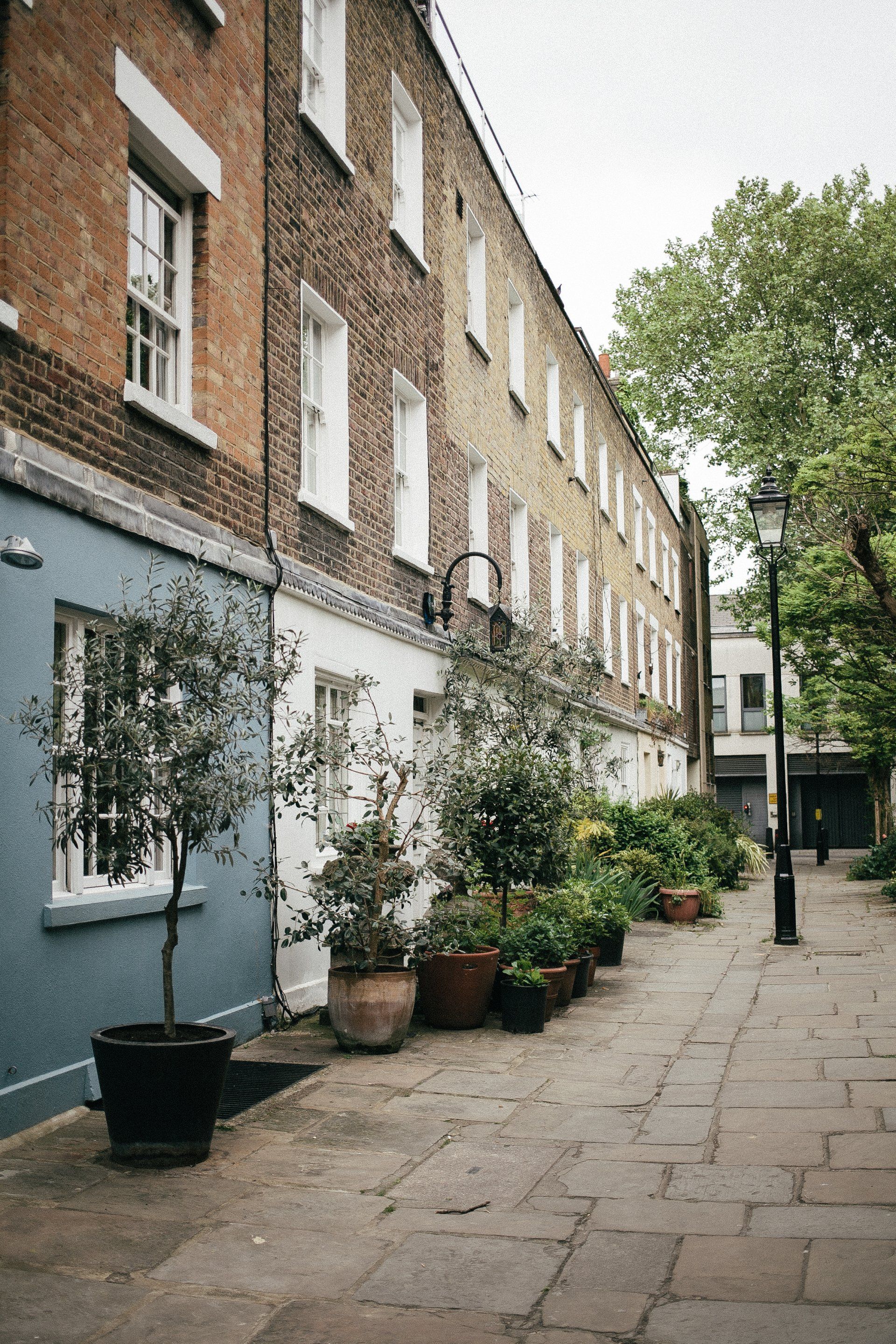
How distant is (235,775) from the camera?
5.36 meters

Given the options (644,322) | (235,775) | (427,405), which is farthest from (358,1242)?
(644,322)

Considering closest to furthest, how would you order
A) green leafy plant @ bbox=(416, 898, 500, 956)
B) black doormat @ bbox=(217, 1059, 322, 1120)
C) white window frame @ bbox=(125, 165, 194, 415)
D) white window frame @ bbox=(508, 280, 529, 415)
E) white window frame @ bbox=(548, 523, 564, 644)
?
black doormat @ bbox=(217, 1059, 322, 1120) → white window frame @ bbox=(125, 165, 194, 415) → green leafy plant @ bbox=(416, 898, 500, 956) → white window frame @ bbox=(508, 280, 529, 415) → white window frame @ bbox=(548, 523, 564, 644)

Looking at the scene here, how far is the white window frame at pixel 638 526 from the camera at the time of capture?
26.2 m

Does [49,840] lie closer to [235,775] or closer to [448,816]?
[235,775]

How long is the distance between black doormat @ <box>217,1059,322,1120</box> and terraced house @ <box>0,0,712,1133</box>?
49 cm

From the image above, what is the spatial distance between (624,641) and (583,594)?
430 centimetres

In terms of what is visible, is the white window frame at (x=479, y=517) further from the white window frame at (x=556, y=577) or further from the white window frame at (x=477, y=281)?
the white window frame at (x=556, y=577)

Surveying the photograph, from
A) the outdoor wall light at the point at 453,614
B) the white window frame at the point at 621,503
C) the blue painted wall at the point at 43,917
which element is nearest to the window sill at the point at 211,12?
the blue painted wall at the point at 43,917

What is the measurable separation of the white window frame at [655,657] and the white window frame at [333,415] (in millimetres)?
18827

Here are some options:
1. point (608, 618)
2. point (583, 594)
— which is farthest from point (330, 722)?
point (608, 618)

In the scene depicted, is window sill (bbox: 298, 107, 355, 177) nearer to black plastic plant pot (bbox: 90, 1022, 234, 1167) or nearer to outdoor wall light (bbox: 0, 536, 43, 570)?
outdoor wall light (bbox: 0, 536, 43, 570)

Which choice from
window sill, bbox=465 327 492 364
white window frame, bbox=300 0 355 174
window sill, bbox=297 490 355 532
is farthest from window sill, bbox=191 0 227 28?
window sill, bbox=465 327 492 364

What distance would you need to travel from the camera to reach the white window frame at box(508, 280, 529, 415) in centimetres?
1638

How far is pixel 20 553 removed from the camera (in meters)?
5.41
